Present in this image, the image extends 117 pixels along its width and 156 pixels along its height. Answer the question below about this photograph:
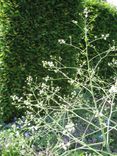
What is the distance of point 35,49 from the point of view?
17.8 feet

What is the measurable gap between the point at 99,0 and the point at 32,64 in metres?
4.25

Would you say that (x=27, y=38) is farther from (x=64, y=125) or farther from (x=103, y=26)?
(x=103, y=26)

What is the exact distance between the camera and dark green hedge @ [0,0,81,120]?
531 cm

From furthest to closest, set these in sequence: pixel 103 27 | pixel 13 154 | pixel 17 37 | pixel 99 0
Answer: pixel 99 0, pixel 103 27, pixel 17 37, pixel 13 154

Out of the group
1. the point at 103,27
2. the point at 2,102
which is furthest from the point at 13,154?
the point at 103,27

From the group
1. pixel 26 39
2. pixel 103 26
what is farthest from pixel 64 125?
pixel 103 26

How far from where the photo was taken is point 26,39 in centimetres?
536

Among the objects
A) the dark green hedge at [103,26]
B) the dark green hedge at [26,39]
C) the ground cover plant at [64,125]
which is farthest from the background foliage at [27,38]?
the dark green hedge at [103,26]

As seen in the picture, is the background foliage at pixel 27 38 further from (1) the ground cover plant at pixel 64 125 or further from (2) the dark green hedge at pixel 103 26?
(2) the dark green hedge at pixel 103 26

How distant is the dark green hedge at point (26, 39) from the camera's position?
5312mm

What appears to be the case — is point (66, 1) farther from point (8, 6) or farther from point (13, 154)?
point (13, 154)

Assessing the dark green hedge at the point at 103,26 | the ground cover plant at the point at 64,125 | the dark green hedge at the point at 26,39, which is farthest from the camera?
the dark green hedge at the point at 103,26

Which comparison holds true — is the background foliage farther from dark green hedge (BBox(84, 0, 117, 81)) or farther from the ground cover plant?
dark green hedge (BBox(84, 0, 117, 81))

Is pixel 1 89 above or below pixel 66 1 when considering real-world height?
below
